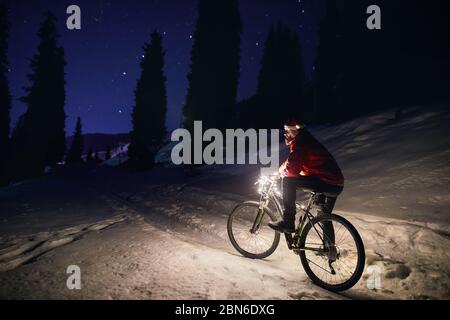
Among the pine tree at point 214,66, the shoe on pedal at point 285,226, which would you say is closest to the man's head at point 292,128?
the shoe on pedal at point 285,226

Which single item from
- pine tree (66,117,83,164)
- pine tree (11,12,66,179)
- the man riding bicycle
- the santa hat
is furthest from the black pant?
pine tree (66,117,83,164)

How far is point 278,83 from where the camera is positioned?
122 ft

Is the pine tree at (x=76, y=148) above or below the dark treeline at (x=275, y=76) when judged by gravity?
below

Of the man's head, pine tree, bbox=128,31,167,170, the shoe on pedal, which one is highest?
pine tree, bbox=128,31,167,170

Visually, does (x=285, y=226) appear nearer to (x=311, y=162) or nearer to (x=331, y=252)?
(x=331, y=252)

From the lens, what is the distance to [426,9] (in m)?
24.9

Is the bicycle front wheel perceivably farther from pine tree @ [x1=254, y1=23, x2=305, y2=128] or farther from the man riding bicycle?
pine tree @ [x1=254, y1=23, x2=305, y2=128]

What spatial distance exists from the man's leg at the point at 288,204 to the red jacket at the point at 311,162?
12cm

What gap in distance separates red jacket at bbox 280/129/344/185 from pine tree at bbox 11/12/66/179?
40261 mm

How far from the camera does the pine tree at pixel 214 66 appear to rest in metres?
27.0

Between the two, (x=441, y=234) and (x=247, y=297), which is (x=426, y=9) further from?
(x=247, y=297)

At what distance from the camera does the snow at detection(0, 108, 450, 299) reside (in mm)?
3303

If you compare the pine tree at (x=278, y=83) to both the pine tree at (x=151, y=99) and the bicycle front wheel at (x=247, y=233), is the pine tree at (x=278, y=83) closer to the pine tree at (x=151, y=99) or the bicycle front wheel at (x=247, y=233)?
the pine tree at (x=151, y=99)
